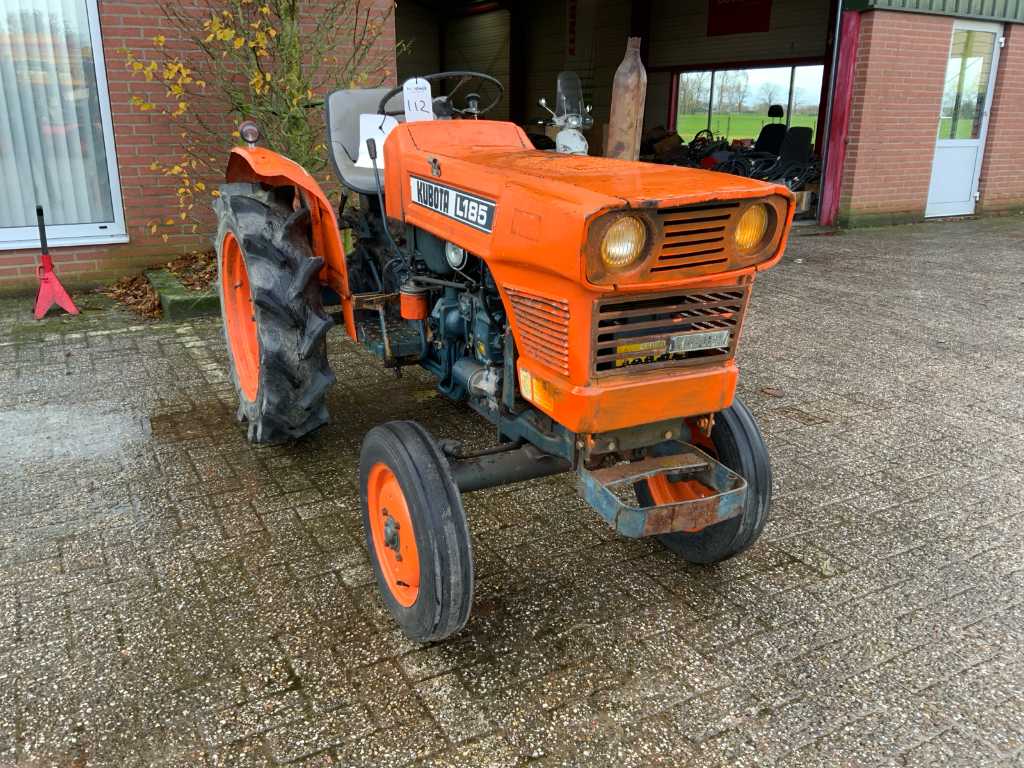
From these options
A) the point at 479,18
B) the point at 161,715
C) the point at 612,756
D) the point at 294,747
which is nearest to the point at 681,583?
the point at 612,756

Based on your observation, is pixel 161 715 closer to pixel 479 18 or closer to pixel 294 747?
pixel 294 747

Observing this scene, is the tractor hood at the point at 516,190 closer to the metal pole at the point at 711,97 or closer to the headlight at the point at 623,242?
the headlight at the point at 623,242

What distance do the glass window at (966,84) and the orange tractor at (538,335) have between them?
895cm

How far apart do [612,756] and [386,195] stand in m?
1.98

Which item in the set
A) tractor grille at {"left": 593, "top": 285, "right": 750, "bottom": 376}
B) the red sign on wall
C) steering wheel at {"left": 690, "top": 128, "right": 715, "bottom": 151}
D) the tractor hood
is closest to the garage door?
the red sign on wall

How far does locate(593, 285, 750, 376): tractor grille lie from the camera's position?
76.7 inches

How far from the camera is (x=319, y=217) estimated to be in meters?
3.33

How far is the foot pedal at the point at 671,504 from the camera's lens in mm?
2039

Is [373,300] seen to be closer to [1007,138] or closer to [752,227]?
[752,227]

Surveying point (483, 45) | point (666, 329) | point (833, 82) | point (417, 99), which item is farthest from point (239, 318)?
point (483, 45)

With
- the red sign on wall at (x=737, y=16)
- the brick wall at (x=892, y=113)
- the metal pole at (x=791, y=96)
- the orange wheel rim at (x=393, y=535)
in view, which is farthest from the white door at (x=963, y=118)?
the orange wheel rim at (x=393, y=535)

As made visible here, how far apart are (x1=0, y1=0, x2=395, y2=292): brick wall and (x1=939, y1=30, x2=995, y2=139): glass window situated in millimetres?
7171

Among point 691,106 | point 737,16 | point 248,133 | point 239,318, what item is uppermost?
point 737,16

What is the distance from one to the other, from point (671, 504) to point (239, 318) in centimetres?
243
